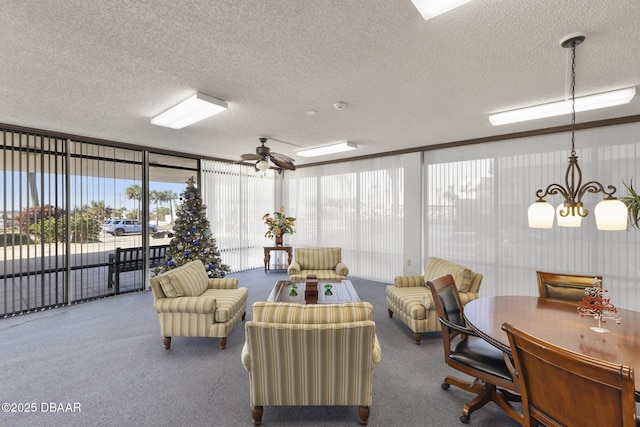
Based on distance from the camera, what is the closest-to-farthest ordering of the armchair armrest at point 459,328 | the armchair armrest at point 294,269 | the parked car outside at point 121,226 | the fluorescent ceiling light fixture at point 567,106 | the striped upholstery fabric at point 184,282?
the armchair armrest at point 459,328 → the fluorescent ceiling light fixture at point 567,106 → the striped upholstery fabric at point 184,282 → the parked car outside at point 121,226 → the armchair armrest at point 294,269

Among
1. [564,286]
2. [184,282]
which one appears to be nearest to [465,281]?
[564,286]

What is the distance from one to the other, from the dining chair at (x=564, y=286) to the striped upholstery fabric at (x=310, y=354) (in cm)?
193

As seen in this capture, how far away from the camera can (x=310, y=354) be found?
176 cm

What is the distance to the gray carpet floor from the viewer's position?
1993mm

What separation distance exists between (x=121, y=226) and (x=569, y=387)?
5921mm

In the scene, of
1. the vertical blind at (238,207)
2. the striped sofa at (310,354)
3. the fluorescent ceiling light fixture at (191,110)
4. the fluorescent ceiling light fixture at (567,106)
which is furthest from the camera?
the vertical blind at (238,207)

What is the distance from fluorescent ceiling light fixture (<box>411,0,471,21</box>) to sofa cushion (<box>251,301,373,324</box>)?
180 cm

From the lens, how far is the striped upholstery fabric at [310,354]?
1.72 metres

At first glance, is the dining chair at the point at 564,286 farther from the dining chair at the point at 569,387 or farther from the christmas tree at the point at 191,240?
the christmas tree at the point at 191,240

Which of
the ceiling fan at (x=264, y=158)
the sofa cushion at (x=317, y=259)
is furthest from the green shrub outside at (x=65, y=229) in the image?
the sofa cushion at (x=317, y=259)

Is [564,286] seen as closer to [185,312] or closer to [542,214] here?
[542,214]

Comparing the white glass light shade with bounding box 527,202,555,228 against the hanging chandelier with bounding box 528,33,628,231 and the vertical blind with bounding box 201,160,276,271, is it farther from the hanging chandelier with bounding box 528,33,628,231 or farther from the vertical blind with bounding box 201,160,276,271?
the vertical blind with bounding box 201,160,276,271

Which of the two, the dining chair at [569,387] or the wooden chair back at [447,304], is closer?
the dining chair at [569,387]

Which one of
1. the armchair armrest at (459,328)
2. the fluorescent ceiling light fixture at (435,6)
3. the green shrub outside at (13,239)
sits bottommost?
the armchair armrest at (459,328)
